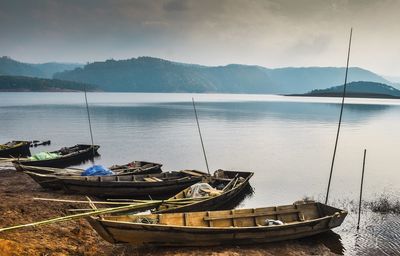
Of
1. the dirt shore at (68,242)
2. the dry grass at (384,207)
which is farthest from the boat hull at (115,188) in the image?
the dry grass at (384,207)

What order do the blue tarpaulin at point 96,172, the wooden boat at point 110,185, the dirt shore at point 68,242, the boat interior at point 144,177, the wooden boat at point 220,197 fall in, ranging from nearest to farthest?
1. the dirt shore at point 68,242
2. the wooden boat at point 220,197
3. the wooden boat at point 110,185
4. the boat interior at point 144,177
5. the blue tarpaulin at point 96,172

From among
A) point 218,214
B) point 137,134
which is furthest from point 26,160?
point 137,134

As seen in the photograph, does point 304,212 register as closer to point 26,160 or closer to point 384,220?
point 384,220

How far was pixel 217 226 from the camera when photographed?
19391 millimetres

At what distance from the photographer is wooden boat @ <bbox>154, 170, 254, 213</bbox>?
21.0m

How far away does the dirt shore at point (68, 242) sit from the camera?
1603cm

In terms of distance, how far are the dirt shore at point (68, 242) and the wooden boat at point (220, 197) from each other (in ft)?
11.3

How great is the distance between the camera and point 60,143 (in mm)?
61094

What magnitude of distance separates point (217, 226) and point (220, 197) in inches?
190

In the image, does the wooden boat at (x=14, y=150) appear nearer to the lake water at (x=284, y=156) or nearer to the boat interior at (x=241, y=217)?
the lake water at (x=284, y=156)

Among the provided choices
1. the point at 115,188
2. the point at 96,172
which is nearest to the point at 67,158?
the point at 96,172

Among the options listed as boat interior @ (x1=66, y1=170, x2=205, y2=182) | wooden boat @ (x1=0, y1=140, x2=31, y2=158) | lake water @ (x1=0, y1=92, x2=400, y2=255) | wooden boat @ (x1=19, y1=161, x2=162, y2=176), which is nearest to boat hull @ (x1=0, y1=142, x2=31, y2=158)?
wooden boat @ (x1=0, y1=140, x2=31, y2=158)

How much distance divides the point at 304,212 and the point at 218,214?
5607mm

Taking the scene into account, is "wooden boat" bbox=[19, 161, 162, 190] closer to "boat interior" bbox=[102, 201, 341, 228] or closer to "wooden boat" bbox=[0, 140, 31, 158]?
"boat interior" bbox=[102, 201, 341, 228]
